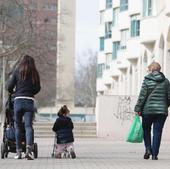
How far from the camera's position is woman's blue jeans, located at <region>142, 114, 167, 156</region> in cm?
1559

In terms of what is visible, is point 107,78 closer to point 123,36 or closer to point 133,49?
point 123,36

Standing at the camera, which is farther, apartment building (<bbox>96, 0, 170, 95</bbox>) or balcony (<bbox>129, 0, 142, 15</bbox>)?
balcony (<bbox>129, 0, 142, 15</bbox>)

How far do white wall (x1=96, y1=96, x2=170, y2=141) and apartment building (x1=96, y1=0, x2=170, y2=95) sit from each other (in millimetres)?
4425

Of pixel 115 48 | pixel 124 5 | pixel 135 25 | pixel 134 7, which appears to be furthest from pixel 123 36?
pixel 135 25

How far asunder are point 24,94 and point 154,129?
2687mm

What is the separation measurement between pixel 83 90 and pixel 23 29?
321ft

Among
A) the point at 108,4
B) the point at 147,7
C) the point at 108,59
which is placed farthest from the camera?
the point at 108,4

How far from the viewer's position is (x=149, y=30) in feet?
142

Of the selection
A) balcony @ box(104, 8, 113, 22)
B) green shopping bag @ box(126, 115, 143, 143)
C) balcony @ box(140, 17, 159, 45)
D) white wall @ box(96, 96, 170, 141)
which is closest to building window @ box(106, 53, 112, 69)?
balcony @ box(104, 8, 113, 22)

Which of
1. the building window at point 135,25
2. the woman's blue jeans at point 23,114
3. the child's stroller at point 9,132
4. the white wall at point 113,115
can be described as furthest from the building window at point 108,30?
the woman's blue jeans at point 23,114

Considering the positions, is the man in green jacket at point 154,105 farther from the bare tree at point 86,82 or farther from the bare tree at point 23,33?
the bare tree at point 86,82

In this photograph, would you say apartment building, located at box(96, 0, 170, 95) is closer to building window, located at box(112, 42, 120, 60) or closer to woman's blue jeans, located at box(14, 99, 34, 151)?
building window, located at box(112, 42, 120, 60)

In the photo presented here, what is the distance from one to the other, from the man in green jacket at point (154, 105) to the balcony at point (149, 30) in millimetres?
26113

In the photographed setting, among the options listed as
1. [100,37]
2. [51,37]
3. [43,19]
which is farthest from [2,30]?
[100,37]
